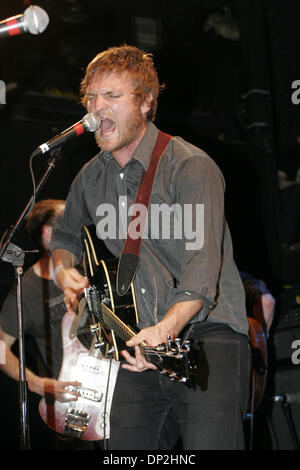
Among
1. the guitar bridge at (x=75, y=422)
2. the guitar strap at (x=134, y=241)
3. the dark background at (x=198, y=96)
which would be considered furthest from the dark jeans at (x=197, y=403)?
the dark background at (x=198, y=96)

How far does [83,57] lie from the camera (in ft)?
19.9

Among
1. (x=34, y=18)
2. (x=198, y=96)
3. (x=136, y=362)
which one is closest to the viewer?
(x=34, y=18)

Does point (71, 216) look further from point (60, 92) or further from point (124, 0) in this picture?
point (124, 0)

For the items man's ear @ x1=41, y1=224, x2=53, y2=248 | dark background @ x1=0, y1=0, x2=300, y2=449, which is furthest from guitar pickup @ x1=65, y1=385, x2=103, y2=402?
man's ear @ x1=41, y1=224, x2=53, y2=248

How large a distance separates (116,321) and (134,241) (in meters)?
0.34

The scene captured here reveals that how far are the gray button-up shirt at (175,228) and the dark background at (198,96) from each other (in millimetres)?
2047

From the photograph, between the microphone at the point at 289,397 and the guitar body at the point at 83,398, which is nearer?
the guitar body at the point at 83,398

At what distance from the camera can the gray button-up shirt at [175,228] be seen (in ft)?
7.02

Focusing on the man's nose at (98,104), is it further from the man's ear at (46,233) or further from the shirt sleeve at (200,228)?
the man's ear at (46,233)

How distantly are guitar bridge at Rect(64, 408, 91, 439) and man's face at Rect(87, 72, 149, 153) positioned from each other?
201 centimetres

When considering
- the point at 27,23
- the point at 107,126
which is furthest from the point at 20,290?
the point at 27,23

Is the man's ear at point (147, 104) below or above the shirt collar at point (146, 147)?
above

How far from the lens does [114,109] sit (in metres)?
2.50

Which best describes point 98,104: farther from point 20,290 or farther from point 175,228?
point 20,290
